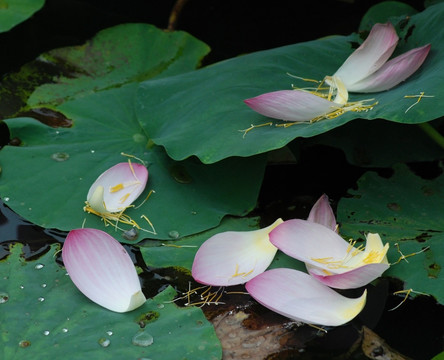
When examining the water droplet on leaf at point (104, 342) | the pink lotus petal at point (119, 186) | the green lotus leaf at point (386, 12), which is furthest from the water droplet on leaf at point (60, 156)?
the green lotus leaf at point (386, 12)

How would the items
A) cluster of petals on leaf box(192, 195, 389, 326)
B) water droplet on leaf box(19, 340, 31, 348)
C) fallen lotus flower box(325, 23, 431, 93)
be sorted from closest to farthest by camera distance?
1. water droplet on leaf box(19, 340, 31, 348)
2. cluster of petals on leaf box(192, 195, 389, 326)
3. fallen lotus flower box(325, 23, 431, 93)

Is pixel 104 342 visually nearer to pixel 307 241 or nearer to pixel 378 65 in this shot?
pixel 307 241

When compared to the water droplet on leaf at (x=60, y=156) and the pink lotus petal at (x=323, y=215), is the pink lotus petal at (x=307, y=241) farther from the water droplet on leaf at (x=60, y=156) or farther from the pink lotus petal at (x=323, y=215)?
the water droplet on leaf at (x=60, y=156)

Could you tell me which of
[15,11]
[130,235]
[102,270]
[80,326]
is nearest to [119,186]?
[130,235]

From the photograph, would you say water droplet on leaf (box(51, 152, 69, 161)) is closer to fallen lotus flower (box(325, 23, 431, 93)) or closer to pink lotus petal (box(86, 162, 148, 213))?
pink lotus petal (box(86, 162, 148, 213))

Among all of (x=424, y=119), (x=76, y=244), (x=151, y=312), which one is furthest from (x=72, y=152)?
(x=424, y=119)

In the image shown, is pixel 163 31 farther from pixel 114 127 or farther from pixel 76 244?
pixel 76 244

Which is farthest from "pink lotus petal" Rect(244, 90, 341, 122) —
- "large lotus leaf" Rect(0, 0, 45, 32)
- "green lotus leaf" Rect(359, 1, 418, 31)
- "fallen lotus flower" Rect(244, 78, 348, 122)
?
"large lotus leaf" Rect(0, 0, 45, 32)
